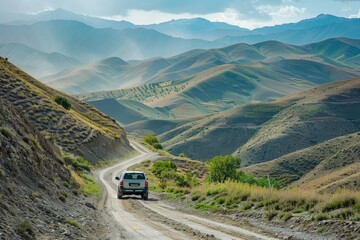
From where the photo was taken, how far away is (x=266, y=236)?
16672 mm

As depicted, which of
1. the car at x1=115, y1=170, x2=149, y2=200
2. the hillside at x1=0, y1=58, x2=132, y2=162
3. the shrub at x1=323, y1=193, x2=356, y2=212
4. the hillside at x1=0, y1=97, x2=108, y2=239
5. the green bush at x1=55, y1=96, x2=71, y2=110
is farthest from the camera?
the green bush at x1=55, y1=96, x2=71, y2=110

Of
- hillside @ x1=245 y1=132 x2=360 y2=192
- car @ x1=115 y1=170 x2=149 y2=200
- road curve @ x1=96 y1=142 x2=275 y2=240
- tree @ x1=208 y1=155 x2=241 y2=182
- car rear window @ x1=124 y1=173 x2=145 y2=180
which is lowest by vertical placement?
hillside @ x1=245 y1=132 x2=360 y2=192

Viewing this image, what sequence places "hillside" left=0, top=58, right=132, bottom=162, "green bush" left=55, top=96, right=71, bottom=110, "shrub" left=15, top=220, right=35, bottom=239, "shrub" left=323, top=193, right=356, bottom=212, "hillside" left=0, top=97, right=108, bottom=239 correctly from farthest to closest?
"green bush" left=55, top=96, right=71, bottom=110, "hillside" left=0, top=58, right=132, bottom=162, "shrub" left=323, top=193, right=356, bottom=212, "hillside" left=0, top=97, right=108, bottom=239, "shrub" left=15, top=220, right=35, bottom=239

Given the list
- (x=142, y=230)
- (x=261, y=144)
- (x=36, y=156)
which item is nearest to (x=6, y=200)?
(x=142, y=230)

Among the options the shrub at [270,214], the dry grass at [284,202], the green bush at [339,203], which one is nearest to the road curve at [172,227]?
the shrub at [270,214]

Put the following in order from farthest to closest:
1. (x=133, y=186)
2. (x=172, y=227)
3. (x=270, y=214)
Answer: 1. (x=133, y=186)
2. (x=270, y=214)
3. (x=172, y=227)

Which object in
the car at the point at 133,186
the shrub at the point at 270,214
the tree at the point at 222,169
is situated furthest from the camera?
the tree at the point at 222,169

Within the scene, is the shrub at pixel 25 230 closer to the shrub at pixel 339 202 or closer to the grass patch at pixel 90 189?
the shrub at pixel 339 202

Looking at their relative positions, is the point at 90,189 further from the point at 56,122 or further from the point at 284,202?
the point at 56,122

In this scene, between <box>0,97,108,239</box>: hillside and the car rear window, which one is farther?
the car rear window

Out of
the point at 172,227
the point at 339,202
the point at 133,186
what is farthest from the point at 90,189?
the point at 339,202

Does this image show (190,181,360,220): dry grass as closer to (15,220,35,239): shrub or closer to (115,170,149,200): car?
(115,170,149,200): car

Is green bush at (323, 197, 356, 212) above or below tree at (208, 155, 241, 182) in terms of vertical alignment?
above

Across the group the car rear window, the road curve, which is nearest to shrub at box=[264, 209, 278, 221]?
the road curve
